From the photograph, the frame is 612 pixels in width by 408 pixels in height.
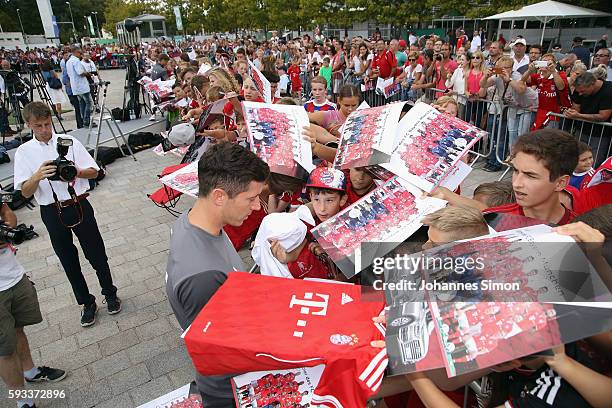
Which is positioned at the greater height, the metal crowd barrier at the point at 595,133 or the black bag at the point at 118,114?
the metal crowd barrier at the point at 595,133

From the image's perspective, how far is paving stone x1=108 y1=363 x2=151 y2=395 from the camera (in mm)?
3343

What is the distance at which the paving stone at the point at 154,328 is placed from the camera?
3.97 m

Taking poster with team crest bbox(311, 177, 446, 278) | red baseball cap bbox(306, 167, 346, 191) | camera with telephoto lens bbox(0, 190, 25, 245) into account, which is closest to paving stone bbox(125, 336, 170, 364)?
camera with telephoto lens bbox(0, 190, 25, 245)

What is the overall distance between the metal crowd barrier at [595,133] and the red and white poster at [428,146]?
171 inches

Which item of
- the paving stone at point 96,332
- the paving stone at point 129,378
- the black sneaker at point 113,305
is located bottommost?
the paving stone at point 96,332

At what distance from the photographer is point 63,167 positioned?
3.53 meters

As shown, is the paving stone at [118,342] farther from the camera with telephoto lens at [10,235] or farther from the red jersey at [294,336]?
the red jersey at [294,336]

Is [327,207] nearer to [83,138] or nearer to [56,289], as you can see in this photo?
[56,289]

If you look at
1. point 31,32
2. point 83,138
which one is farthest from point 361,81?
point 31,32

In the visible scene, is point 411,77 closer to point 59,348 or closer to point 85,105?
point 59,348

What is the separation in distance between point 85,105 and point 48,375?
11.6 metres

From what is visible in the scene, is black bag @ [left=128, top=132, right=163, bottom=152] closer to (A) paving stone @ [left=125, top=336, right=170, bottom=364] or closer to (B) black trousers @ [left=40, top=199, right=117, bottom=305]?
(B) black trousers @ [left=40, top=199, right=117, bottom=305]

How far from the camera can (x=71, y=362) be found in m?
3.65

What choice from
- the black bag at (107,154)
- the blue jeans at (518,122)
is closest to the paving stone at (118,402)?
the blue jeans at (518,122)
